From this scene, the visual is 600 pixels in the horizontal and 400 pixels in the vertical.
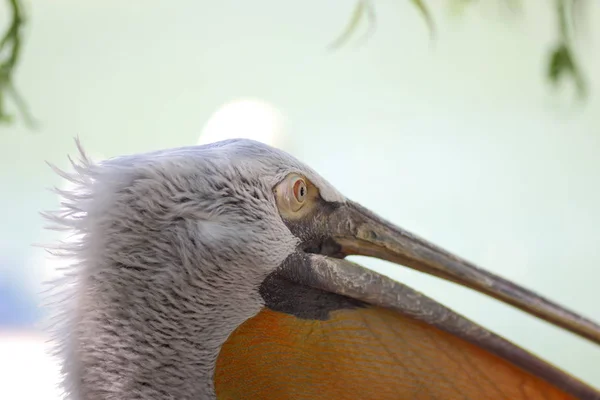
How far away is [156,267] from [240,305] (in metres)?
→ 0.11

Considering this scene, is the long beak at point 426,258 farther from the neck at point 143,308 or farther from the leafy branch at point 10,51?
the leafy branch at point 10,51

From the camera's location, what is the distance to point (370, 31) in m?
→ 2.19

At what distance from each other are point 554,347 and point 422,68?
119 centimetres

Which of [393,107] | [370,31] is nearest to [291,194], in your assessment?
[370,31]

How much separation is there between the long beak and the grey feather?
124mm

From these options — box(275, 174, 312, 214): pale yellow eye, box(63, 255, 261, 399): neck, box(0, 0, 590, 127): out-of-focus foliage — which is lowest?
box(63, 255, 261, 399): neck

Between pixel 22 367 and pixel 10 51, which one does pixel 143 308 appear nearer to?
pixel 10 51

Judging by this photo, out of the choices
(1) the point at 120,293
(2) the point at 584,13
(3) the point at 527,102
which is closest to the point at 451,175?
(3) the point at 527,102

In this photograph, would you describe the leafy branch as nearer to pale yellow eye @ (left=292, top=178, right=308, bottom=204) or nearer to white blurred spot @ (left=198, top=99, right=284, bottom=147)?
white blurred spot @ (left=198, top=99, right=284, bottom=147)

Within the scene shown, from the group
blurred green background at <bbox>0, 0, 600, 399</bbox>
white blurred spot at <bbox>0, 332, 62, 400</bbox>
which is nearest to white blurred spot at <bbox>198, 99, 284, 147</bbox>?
blurred green background at <bbox>0, 0, 600, 399</bbox>

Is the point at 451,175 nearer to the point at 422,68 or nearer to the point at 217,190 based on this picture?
the point at 422,68

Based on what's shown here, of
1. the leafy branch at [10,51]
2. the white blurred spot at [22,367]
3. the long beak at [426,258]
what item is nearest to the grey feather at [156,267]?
the long beak at [426,258]

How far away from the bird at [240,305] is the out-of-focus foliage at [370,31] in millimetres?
893

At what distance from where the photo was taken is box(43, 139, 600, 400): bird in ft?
2.43
